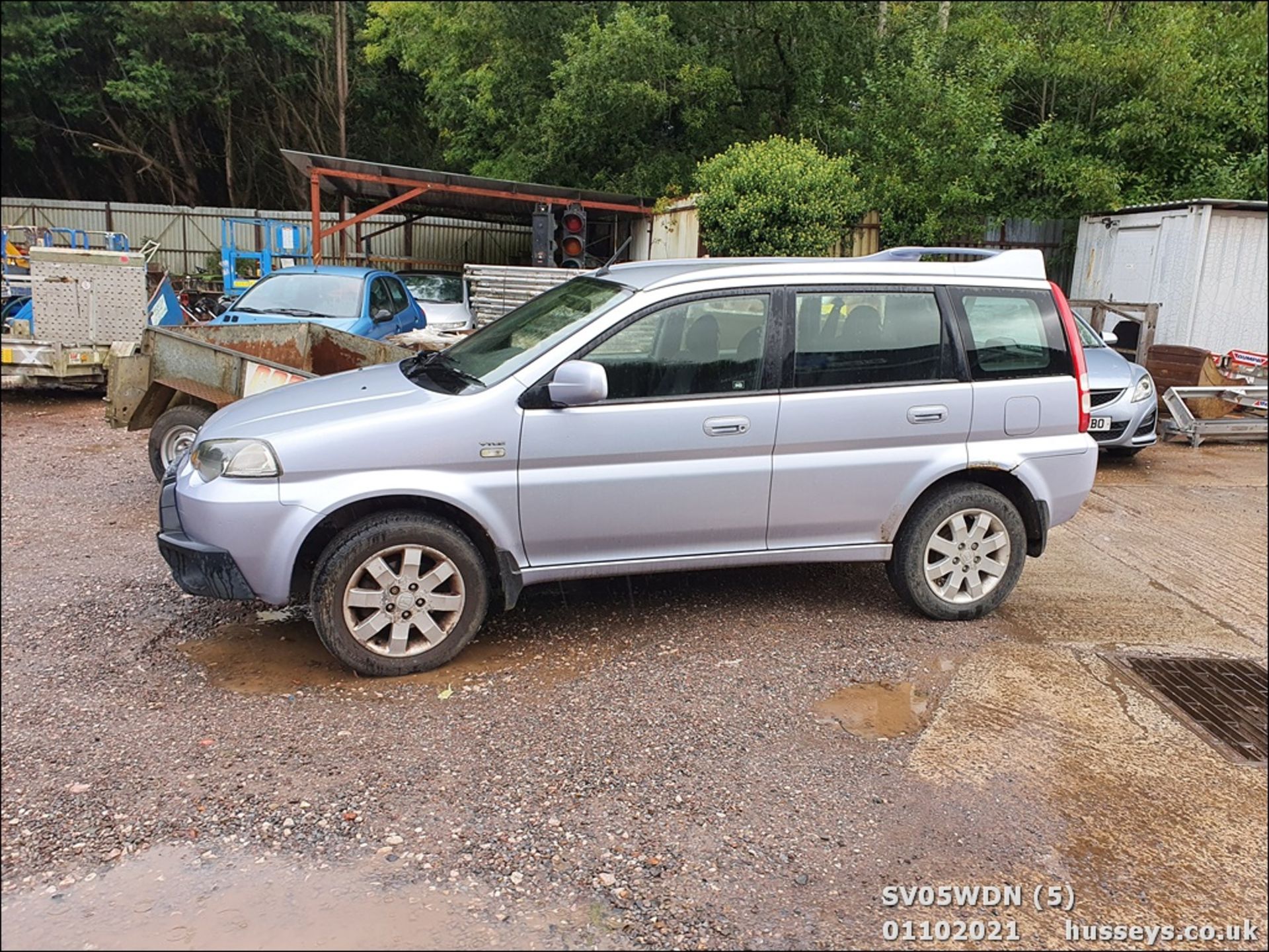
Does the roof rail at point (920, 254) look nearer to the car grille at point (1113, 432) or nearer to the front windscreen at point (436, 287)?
the car grille at point (1113, 432)

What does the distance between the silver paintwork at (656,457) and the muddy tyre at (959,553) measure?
0.13 m

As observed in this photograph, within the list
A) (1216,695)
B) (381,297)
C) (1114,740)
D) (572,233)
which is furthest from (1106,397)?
(572,233)

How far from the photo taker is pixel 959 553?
514 centimetres

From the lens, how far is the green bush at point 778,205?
14.5 m

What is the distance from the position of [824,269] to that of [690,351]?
88 cm

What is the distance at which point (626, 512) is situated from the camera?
14.9 feet

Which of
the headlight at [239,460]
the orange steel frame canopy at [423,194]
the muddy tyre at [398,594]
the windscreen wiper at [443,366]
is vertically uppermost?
the orange steel frame canopy at [423,194]

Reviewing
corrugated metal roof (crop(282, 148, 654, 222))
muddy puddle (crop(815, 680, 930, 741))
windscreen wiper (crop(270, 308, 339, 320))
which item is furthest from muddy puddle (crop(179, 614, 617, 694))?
corrugated metal roof (crop(282, 148, 654, 222))

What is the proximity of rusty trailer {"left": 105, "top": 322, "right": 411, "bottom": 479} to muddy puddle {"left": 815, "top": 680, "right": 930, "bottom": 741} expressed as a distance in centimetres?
385

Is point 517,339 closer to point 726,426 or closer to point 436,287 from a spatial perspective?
point 726,426

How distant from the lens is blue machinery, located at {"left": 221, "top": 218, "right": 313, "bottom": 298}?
780 inches

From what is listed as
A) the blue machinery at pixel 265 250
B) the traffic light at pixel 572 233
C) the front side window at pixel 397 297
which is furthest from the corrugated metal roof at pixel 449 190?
the front side window at pixel 397 297

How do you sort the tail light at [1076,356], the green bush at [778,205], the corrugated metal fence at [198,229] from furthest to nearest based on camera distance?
the corrugated metal fence at [198,229]
the green bush at [778,205]
the tail light at [1076,356]

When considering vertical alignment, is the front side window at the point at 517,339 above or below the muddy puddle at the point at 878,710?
above
